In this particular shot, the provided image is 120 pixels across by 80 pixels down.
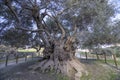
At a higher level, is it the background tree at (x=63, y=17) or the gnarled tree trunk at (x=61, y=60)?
the background tree at (x=63, y=17)

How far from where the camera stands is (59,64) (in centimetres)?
885

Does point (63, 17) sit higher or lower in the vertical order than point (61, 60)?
higher

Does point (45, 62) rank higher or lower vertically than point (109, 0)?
lower

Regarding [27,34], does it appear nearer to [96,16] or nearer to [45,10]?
[45,10]

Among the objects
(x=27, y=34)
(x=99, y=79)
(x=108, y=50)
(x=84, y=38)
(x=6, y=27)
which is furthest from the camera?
(x=108, y=50)

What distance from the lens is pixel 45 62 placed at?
937 centimetres

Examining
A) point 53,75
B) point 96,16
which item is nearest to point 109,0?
point 96,16

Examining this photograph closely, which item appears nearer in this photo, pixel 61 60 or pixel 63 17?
pixel 61 60

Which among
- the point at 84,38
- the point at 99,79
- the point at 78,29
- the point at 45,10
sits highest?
the point at 45,10

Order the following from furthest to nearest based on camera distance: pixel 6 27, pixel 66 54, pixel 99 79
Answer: pixel 6 27 < pixel 66 54 < pixel 99 79

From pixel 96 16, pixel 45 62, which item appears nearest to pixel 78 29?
pixel 96 16

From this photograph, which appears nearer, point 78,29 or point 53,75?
point 53,75

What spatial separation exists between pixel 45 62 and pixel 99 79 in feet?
10.9

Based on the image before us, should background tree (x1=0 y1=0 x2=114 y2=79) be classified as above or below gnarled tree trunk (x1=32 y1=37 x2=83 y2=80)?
above
